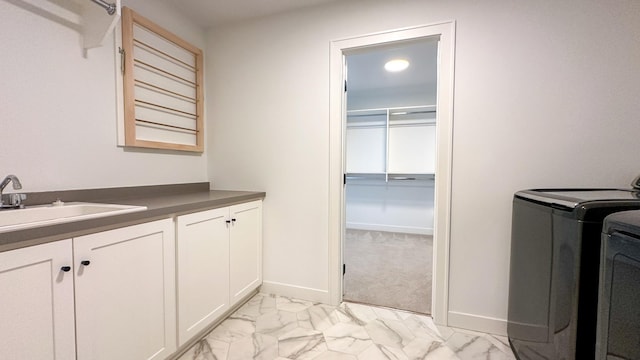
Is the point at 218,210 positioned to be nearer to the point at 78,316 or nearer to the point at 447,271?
the point at 78,316

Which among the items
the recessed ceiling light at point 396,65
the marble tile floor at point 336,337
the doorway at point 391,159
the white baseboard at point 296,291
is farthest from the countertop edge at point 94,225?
the recessed ceiling light at point 396,65

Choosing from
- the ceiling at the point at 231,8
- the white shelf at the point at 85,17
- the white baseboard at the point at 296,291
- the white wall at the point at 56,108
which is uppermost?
the ceiling at the point at 231,8

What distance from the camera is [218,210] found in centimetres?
172

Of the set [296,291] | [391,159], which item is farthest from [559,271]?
[391,159]

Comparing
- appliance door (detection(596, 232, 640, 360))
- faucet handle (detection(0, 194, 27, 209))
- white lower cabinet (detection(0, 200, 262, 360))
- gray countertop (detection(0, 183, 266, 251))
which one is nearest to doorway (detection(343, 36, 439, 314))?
white lower cabinet (detection(0, 200, 262, 360))

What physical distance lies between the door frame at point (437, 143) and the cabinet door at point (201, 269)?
0.80 metres

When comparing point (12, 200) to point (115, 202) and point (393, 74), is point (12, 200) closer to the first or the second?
point (115, 202)

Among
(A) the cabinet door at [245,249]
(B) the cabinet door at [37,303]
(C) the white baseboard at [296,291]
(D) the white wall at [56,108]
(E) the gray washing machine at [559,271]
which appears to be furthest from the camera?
(C) the white baseboard at [296,291]

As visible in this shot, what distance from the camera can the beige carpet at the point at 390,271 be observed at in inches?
86.9

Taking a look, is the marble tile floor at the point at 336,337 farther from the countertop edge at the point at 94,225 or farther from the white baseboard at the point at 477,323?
the countertop edge at the point at 94,225

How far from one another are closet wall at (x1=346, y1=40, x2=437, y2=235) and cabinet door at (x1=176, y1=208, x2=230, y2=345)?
3.07 metres

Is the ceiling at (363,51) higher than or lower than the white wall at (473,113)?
higher

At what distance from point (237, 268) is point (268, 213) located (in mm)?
514

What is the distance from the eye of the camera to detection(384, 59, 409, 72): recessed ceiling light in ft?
10.3
